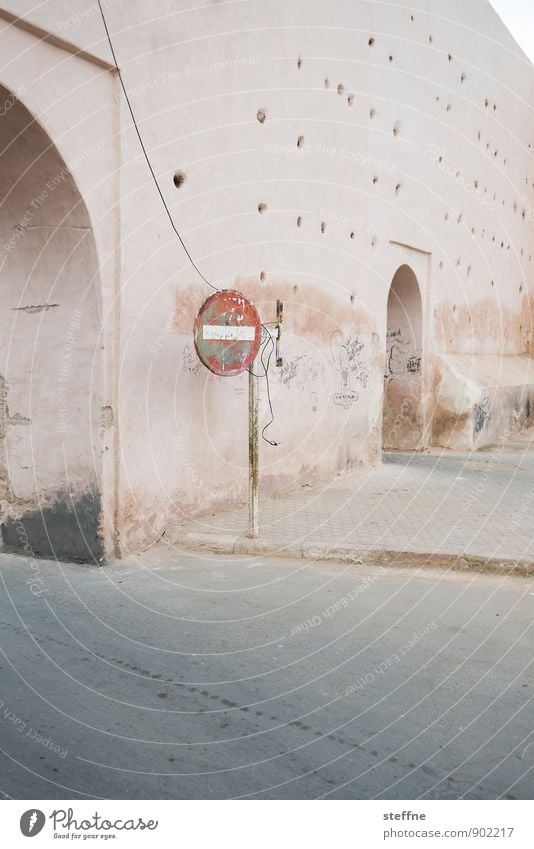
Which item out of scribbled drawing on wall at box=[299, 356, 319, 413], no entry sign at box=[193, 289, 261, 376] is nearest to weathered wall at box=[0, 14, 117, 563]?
no entry sign at box=[193, 289, 261, 376]

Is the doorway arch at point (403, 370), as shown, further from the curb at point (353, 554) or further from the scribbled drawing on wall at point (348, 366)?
the curb at point (353, 554)

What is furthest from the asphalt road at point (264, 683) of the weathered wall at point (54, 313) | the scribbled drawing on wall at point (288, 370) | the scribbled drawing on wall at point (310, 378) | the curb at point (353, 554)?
the scribbled drawing on wall at point (310, 378)

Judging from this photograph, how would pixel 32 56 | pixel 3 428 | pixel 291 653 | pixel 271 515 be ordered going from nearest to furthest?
pixel 291 653 → pixel 32 56 → pixel 3 428 → pixel 271 515

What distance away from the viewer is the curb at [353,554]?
553 centimetres

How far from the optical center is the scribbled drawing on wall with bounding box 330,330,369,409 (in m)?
9.05

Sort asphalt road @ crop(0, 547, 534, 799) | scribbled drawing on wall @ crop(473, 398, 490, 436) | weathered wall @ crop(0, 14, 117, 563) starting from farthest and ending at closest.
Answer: scribbled drawing on wall @ crop(473, 398, 490, 436) < weathered wall @ crop(0, 14, 117, 563) < asphalt road @ crop(0, 547, 534, 799)

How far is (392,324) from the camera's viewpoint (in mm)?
12148

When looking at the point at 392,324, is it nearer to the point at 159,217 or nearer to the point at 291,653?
the point at 159,217

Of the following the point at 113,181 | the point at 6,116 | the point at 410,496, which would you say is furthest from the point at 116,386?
the point at 410,496

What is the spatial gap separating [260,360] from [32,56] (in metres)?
3.43

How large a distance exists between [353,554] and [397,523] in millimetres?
1014

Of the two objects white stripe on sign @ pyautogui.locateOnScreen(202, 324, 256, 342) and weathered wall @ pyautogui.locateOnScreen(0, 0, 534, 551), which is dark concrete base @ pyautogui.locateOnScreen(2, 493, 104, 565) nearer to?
weathered wall @ pyautogui.locateOnScreen(0, 0, 534, 551)

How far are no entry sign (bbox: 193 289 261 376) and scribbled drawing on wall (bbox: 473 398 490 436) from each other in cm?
702

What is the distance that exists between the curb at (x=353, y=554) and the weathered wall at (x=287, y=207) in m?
0.44
